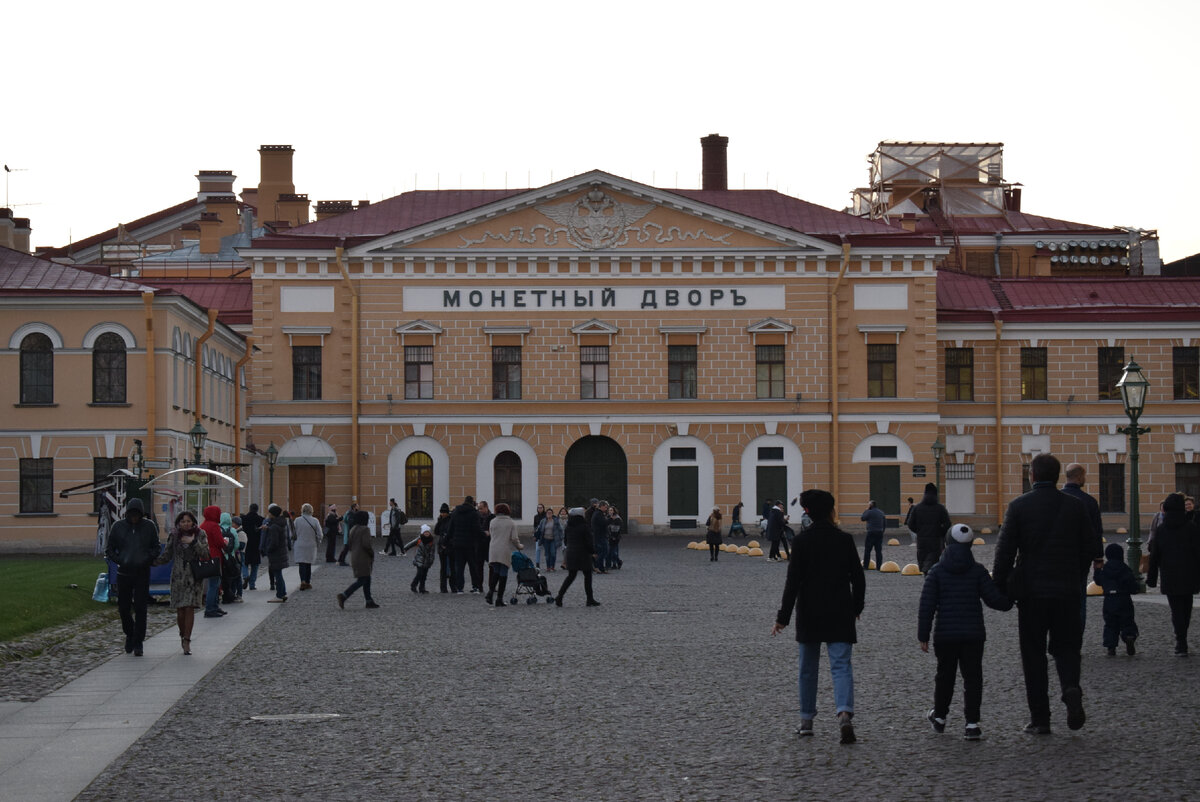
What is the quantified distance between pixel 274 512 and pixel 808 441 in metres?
28.4

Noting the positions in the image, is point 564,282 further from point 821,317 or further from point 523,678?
point 523,678

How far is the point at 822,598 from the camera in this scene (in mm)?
12258

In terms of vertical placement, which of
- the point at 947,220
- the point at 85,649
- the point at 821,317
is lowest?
the point at 85,649

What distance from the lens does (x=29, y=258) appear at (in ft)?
151

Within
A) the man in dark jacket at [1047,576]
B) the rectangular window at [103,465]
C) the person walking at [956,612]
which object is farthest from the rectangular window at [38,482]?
the man in dark jacket at [1047,576]

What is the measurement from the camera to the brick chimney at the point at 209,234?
7044 cm

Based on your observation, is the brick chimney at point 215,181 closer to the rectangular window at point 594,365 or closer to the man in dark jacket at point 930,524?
the rectangular window at point 594,365

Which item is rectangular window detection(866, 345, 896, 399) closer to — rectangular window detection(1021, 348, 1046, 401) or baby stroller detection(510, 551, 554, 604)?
rectangular window detection(1021, 348, 1046, 401)

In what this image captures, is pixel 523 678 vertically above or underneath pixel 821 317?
underneath

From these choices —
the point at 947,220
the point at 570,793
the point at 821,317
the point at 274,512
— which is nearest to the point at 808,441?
the point at 821,317

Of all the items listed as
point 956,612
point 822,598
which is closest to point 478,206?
point 822,598

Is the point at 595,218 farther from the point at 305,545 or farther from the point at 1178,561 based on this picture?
the point at 1178,561

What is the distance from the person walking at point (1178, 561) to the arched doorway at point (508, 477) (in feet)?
123

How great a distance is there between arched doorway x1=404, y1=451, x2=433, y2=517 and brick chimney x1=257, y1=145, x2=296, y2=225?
21.1 meters
